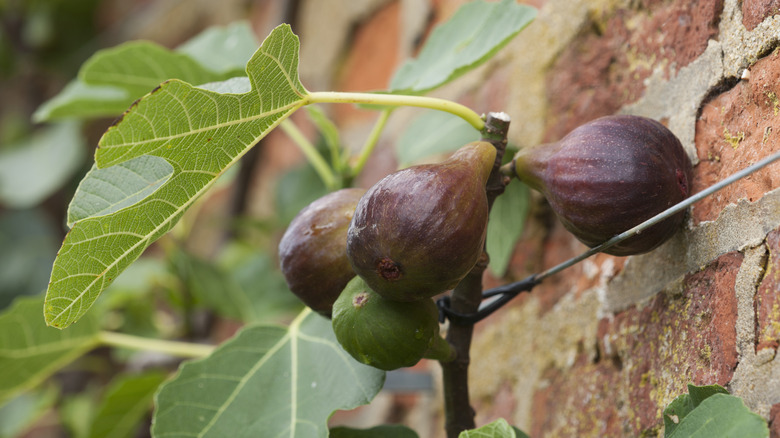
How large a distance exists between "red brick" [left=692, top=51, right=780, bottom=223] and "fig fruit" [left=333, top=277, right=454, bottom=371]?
0.85 feet

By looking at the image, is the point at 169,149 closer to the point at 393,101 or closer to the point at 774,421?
the point at 393,101

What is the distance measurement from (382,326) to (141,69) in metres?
0.71

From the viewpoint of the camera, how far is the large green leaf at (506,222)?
91cm

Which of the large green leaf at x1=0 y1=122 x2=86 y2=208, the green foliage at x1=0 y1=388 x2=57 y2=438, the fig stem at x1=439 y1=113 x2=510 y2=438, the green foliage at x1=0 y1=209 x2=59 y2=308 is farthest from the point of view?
the green foliage at x1=0 y1=209 x2=59 y2=308

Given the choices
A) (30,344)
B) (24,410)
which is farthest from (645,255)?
(24,410)

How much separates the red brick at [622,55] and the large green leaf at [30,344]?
0.80 metres

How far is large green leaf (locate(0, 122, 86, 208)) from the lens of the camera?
1840 millimetres

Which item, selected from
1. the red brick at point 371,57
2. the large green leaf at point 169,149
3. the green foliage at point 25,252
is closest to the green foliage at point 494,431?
the large green leaf at point 169,149

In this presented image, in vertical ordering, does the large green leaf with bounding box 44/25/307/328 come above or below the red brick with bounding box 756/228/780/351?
above

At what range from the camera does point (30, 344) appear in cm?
110

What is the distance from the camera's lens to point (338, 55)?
5.57 ft

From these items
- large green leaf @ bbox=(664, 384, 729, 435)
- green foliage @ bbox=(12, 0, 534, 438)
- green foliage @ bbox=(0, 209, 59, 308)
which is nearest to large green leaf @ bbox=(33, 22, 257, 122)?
green foliage @ bbox=(12, 0, 534, 438)

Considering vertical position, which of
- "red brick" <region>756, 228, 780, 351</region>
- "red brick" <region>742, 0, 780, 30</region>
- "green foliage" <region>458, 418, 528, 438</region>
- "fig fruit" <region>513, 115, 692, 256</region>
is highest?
"red brick" <region>742, 0, 780, 30</region>

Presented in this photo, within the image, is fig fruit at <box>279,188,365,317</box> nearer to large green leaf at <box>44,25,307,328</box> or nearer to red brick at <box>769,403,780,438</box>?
large green leaf at <box>44,25,307,328</box>
